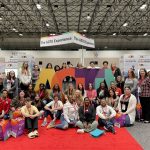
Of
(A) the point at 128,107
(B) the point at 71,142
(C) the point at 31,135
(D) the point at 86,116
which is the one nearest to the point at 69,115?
(D) the point at 86,116

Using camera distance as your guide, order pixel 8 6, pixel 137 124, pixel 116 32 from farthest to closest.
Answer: pixel 116 32 → pixel 8 6 → pixel 137 124

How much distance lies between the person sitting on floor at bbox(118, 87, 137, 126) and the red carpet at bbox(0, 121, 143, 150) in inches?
28.6

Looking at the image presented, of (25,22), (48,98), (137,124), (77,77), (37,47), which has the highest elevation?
(25,22)

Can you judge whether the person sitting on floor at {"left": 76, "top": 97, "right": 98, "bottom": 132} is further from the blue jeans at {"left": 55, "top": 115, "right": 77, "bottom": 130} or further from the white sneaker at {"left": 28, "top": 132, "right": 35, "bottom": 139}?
the white sneaker at {"left": 28, "top": 132, "right": 35, "bottom": 139}

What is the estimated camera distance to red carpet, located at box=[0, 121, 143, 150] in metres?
4.51

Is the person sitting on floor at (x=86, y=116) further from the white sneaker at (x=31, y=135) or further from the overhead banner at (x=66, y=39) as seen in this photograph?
the overhead banner at (x=66, y=39)

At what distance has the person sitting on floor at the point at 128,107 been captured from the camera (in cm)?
621

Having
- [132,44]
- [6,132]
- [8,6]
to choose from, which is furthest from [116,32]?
[6,132]

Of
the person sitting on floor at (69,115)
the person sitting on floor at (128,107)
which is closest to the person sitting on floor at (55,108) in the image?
the person sitting on floor at (69,115)

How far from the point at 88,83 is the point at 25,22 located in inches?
426

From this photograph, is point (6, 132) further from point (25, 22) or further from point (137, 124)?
point (25, 22)

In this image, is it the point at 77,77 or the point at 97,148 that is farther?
the point at 77,77

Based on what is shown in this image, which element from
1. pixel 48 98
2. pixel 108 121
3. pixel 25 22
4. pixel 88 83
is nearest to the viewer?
pixel 108 121

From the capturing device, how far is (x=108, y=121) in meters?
5.79
